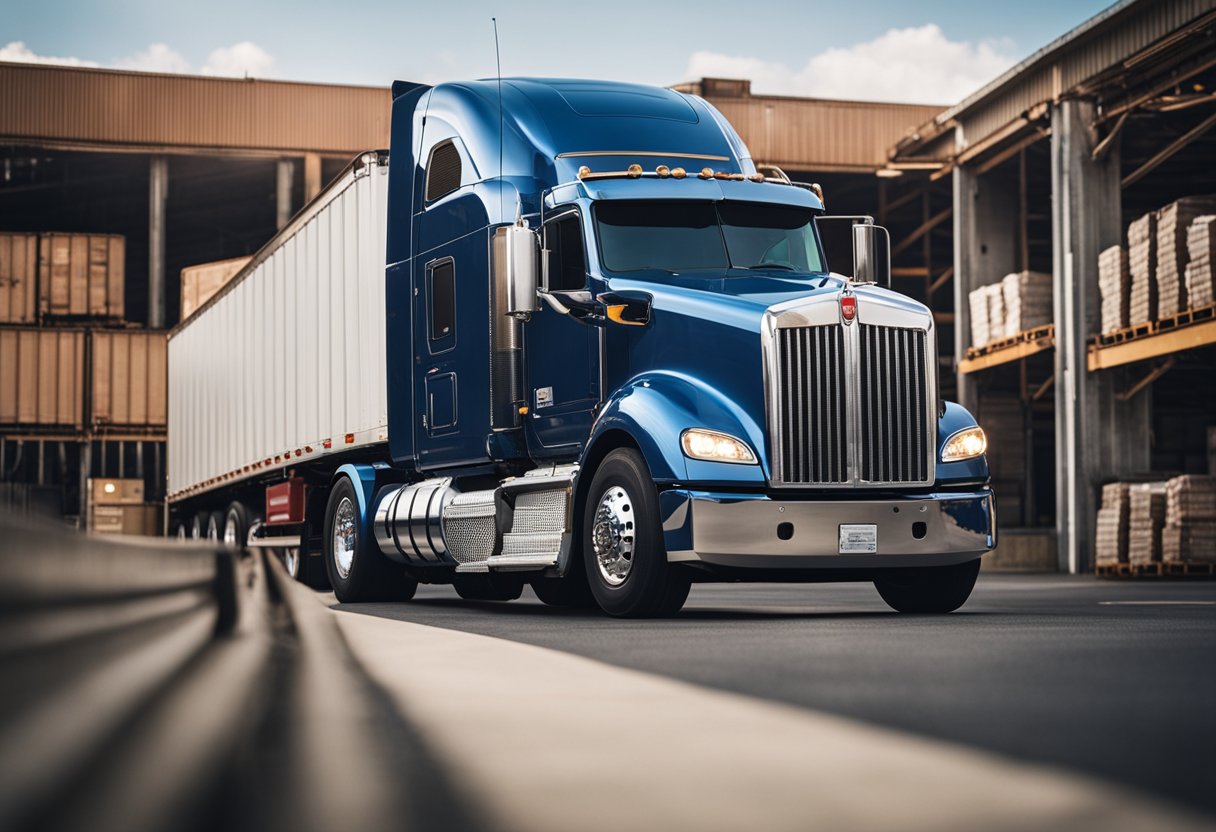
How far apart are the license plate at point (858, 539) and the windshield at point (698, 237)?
2410 millimetres

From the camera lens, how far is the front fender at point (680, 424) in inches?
418

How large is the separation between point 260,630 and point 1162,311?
21.5m

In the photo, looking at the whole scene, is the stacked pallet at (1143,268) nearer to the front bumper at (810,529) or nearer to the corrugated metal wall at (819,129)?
the front bumper at (810,529)

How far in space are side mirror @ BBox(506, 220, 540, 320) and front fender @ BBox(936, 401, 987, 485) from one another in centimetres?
302

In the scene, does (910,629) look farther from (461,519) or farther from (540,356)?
(461,519)

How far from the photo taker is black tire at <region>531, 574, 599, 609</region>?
13961 millimetres

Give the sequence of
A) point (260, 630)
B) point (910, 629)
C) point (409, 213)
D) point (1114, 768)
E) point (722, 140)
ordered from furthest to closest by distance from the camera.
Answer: point (409, 213) → point (722, 140) → point (910, 629) → point (260, 630) → point (1114, 768)

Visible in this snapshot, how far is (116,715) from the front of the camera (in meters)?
3.70

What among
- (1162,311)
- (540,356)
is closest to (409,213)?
(540,356)

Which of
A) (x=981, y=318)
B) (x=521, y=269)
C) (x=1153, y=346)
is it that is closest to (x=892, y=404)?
(x=521, y=269)

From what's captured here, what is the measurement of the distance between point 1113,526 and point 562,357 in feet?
50.8

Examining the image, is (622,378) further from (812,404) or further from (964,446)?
(964,446)

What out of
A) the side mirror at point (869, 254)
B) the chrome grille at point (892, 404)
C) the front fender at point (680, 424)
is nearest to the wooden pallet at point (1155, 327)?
the side mirror at point (869, 254)

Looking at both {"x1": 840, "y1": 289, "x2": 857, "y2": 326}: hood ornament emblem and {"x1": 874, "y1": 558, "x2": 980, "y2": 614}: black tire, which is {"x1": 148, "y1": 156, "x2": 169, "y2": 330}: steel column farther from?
{"x1": 840, "y1": 289, "x2": 857, "y2": 326}: hood ornament emblem
